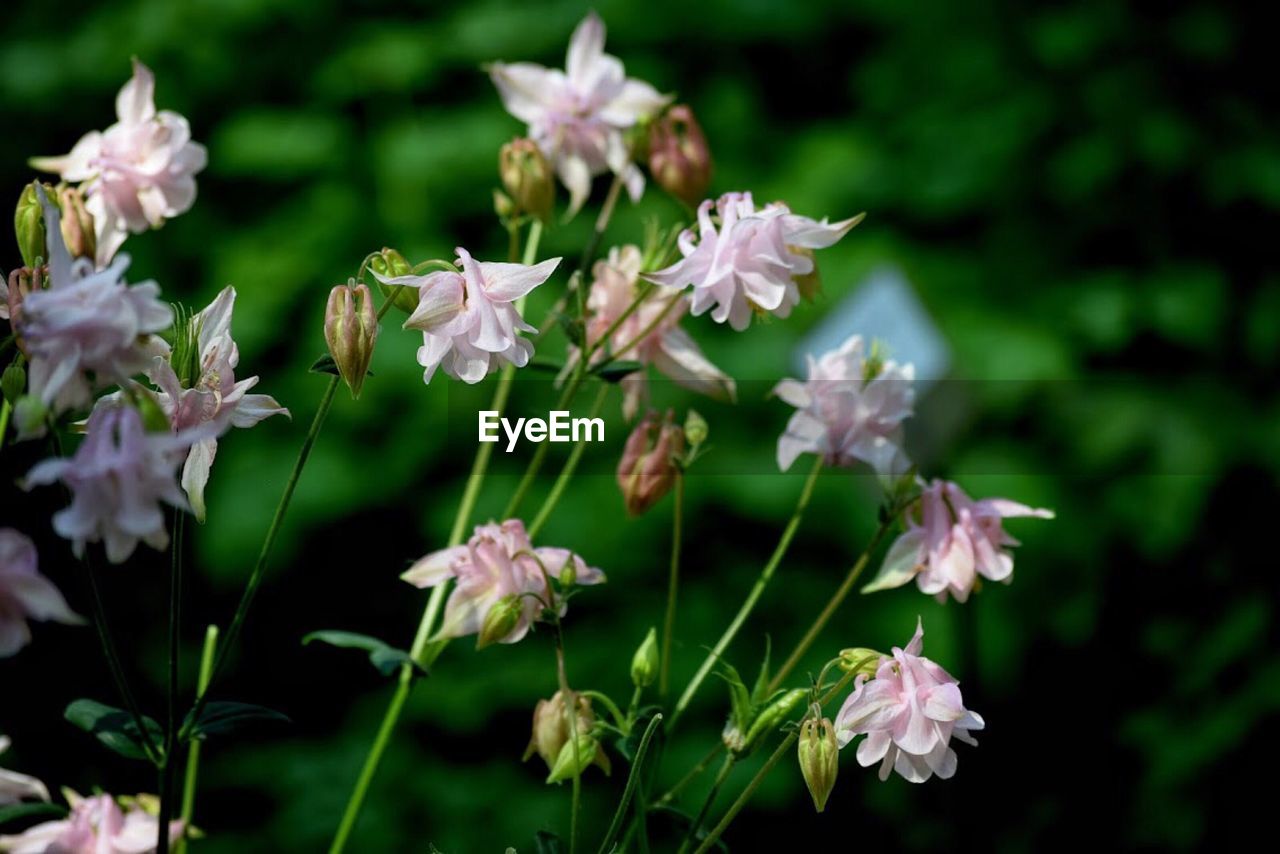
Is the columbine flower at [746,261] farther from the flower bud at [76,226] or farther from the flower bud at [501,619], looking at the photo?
the flower bud at [76,226]

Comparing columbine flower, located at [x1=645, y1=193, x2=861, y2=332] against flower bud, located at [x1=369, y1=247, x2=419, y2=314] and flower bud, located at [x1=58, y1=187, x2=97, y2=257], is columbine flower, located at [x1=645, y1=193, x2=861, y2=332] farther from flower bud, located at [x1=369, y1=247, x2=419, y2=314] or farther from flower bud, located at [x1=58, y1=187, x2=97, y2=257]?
flower bud, located at [x1=58, y1=187, x2=97, y2=257]

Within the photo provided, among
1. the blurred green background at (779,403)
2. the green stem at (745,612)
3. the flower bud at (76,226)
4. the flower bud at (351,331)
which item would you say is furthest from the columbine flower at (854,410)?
the blurred green background at (779,403)

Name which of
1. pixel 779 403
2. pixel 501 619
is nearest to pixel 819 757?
pixel 501 619

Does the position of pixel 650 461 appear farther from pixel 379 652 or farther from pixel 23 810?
pixel 23 810

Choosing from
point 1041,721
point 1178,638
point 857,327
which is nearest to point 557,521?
point 857,327

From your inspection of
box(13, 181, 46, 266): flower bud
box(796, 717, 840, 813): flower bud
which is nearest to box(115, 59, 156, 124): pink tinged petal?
box(13, 181, 46, 266): flower bud
